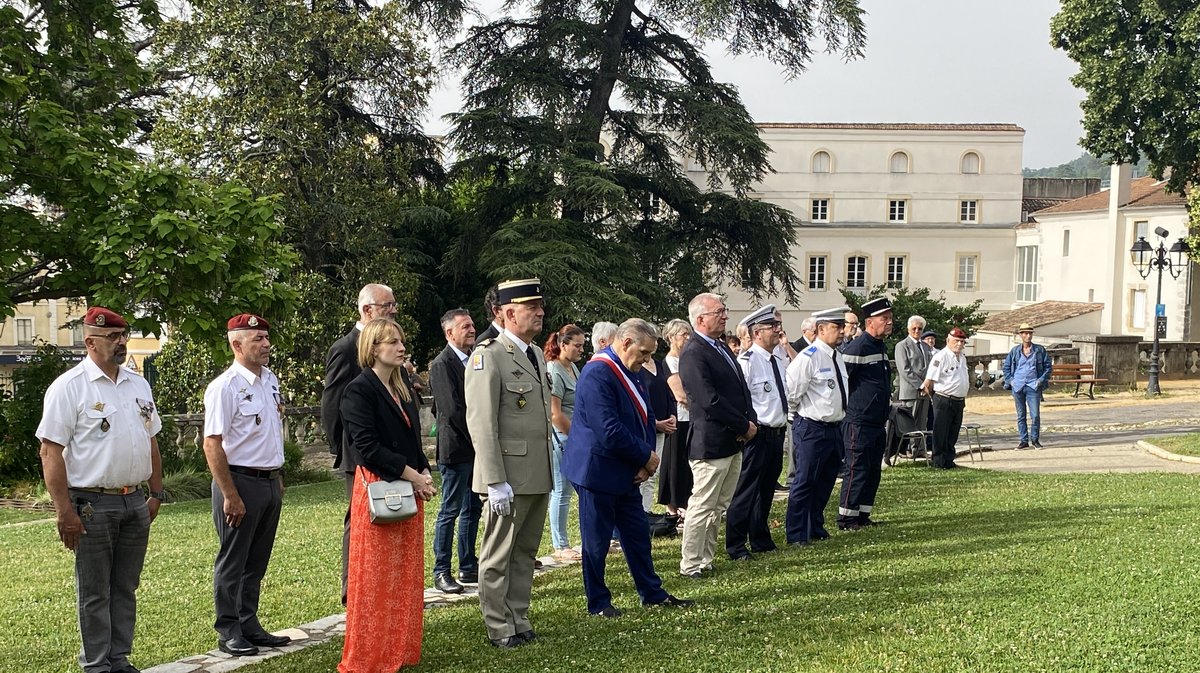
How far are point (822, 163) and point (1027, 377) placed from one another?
51.2 metres

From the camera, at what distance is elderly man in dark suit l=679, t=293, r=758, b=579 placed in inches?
354

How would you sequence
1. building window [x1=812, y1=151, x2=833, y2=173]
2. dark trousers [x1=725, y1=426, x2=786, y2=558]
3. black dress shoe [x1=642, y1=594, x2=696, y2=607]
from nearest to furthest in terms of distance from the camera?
black dress shoe [x1=642, y1=594, x2=696, y2=607] < dark trousers [x1=725, y1=426, x2=786, y2=558] < building window [x1=812, y1=151, x2=833, y2=173]

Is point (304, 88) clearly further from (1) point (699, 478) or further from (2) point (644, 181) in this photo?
(1) point (699, 478)

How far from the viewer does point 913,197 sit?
230 ft

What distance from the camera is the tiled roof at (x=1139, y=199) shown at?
52.2 metres

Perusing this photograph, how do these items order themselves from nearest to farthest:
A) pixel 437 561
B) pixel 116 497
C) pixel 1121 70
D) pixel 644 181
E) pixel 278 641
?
pixel 116 497 → pixel 278 641 → pixel 437 561 → pixel 644 181 → pixel 1121 70

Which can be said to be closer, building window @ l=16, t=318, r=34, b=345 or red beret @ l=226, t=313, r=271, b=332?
red beret @ l=226, t=313, r=271, b=332

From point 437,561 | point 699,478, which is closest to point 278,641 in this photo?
point 437,561

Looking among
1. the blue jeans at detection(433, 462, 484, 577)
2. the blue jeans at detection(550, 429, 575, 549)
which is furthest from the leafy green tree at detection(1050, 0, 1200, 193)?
the blue jeans at detection(433, 462, 484, 577)

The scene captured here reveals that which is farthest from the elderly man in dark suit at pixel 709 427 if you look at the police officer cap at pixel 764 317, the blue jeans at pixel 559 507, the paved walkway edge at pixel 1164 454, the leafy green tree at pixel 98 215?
the paved walkway edge at pixel 1164 454

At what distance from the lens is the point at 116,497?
653 centimetres

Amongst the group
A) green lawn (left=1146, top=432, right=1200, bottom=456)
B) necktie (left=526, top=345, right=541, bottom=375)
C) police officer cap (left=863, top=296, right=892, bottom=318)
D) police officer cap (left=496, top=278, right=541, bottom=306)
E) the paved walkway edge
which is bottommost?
the paved walkway edge

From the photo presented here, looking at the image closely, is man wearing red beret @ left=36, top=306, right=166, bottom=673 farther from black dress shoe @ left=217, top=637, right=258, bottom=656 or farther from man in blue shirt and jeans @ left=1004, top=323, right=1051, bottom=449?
man in blue shirt and jeans @ left=1004, top=323, right=1051, bottom=449

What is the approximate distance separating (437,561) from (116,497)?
2.88 metres
